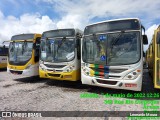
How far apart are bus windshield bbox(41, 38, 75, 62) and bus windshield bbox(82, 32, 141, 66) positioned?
3.18ft

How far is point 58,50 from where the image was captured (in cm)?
846

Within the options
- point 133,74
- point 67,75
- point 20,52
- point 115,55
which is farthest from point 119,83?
point 20,52

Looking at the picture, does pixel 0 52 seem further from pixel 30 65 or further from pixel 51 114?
pixel 51 114

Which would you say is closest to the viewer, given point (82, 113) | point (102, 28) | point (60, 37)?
point (82, 113)

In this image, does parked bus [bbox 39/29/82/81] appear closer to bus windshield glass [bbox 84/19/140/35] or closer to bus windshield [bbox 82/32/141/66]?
bus windshield [bbox 82/32/141/66]

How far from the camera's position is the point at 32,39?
9.73m

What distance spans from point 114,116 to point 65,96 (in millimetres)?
2577

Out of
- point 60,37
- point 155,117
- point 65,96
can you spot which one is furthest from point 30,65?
point 155,117

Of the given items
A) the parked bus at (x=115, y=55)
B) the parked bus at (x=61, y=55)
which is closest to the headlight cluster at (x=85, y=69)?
the parked bus at (x=115, y=55)

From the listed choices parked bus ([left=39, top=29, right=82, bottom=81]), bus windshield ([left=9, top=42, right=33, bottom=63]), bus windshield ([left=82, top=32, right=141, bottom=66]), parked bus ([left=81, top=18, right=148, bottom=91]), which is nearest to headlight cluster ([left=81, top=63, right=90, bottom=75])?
parked bus ([left=81, top=18, right=148, bottom=91])

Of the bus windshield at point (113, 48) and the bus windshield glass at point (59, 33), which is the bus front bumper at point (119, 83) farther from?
the bus windshield glass at point (59, 33)

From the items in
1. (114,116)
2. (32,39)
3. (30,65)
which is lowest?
(114,116)

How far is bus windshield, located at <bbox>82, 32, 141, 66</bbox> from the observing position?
251 inches

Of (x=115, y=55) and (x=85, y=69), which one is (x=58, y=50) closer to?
(x=85, y=69)
